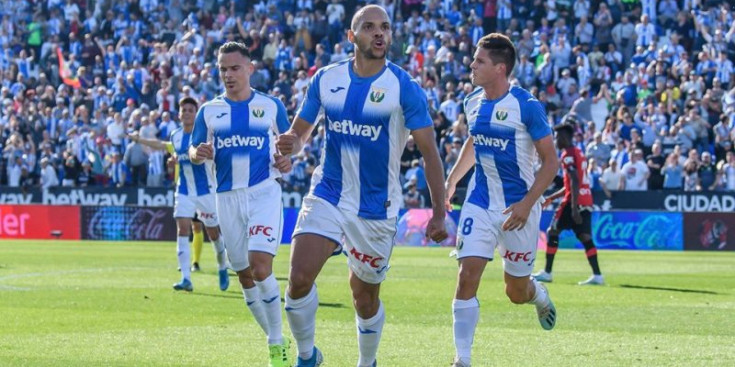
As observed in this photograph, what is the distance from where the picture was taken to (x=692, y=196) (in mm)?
32531

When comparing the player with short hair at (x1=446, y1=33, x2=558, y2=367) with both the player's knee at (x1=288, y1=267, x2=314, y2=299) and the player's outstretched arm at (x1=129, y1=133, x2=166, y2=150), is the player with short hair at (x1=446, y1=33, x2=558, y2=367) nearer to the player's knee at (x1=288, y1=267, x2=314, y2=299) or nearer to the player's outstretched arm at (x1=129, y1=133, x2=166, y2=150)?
the player's knee at (x1=288, y1=267, x2=314, y2=299)

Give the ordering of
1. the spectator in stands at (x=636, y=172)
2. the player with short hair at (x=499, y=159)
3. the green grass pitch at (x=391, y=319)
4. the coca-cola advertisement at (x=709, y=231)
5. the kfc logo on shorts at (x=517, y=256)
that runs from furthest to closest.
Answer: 1. the spectator in stands at (x=636, y=172)
2. the coca-cola advertisement at (x=709, y=231)
3. the green grass pitch at (x=391, y=319)
4. the kfc logo on shorts at (x=517, y=256)
5. the player with short hair at (x=499, y=159)

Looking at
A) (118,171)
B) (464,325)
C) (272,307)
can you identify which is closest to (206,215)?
(272,307)

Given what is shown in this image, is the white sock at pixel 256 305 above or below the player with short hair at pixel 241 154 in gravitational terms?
below

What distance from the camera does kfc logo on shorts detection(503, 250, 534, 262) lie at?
1147cm

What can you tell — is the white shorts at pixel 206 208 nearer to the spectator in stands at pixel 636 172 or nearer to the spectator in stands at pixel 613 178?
the spectator in stands at pixel 613 178

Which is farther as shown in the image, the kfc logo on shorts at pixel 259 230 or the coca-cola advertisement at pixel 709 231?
the coca-cola advertisement at pixel 709 231

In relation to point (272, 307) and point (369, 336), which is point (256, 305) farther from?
point (369, 336)

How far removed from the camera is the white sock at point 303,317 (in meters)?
9.72

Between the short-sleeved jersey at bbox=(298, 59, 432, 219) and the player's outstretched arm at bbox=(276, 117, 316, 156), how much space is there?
0.19m

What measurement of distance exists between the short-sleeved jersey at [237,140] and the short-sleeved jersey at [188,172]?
574 centimetres

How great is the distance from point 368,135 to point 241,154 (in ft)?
11.4

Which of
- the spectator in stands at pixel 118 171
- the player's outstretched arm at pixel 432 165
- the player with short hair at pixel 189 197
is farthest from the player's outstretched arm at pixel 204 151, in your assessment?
the spectator in stands at pixel 118 171

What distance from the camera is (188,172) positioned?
19.8 metres
